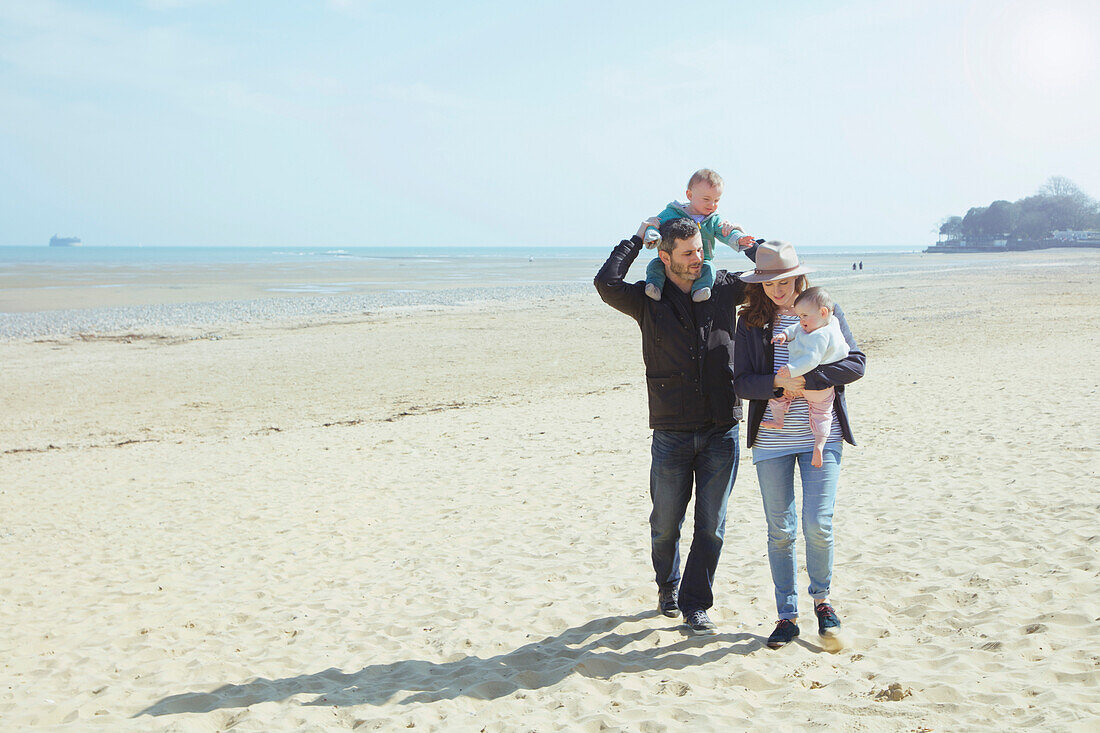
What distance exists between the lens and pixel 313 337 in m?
22.5

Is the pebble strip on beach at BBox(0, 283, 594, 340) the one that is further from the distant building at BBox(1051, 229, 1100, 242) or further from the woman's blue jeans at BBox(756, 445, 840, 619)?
the distant building at BBox(1051, 229, 1100, 242)

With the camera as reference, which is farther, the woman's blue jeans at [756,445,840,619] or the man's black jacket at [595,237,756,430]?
the man's black jacket at [595,237,756,430]

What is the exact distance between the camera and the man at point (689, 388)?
4.13m

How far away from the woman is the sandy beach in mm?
443

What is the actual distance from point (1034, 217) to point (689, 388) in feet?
410

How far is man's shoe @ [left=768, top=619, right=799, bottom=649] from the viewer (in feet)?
13.5

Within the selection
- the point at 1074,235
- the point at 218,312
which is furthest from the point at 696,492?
the point at 1074,235

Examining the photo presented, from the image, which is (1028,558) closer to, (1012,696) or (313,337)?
(1012,696)

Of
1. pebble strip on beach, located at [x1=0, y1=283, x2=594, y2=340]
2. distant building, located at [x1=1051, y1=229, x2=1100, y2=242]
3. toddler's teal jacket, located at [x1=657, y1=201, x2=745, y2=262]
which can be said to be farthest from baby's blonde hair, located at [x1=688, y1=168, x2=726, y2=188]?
distant building, located at [x1=1051, y1=229, x2=1100, y2=242]

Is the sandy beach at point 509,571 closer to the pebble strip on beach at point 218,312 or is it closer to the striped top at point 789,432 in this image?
the striped top at point 789,432

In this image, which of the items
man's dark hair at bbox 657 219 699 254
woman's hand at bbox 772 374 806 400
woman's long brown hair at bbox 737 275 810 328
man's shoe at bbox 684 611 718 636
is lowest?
man's shoe at bbox 684 611 718 636

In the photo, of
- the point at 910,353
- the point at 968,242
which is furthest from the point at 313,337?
the point at 968,242

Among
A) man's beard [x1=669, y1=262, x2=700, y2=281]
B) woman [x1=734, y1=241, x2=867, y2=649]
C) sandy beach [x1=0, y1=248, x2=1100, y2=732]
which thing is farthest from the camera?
man's beard [x1=669, y1=262, x2=700, y2=281]

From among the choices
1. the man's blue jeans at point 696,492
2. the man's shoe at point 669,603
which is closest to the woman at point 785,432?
the man's blue jeans at point 696,492
